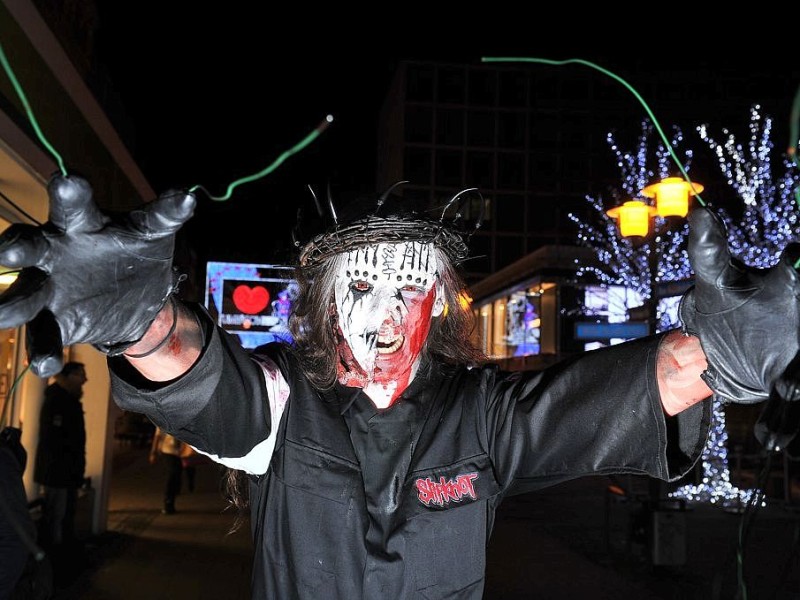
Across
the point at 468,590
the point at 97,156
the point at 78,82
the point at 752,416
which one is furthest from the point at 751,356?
the point at 752,416

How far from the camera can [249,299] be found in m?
13.3

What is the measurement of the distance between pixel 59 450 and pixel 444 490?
6.75 m

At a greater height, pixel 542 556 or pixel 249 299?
pixel 249 299

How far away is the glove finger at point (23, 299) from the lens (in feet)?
4.65

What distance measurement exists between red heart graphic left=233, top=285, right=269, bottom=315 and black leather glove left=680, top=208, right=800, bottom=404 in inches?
464

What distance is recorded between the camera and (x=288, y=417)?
232 cm

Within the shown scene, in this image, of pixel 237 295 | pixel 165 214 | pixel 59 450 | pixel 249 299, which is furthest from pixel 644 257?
pixel 165 214

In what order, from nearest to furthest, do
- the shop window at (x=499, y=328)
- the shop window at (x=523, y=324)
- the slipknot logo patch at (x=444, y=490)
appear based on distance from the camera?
the slipknot logo patch at (x=444, y=490) < the shop window at (x=523, y=324) < the shop window at (x=499, y=328)

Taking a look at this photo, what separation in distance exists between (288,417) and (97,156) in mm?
7199

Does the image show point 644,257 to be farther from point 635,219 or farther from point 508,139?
point 508,139

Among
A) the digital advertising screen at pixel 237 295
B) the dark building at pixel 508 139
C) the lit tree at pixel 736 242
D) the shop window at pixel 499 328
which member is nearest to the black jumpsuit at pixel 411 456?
the lit tree at pixel 736 242

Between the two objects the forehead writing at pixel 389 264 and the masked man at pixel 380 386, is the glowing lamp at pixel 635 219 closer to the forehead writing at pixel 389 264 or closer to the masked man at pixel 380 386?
the masked man at pixel 380 386

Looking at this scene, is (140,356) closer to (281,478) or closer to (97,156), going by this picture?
(281,478)

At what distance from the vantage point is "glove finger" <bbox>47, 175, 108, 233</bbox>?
4.89 ft
